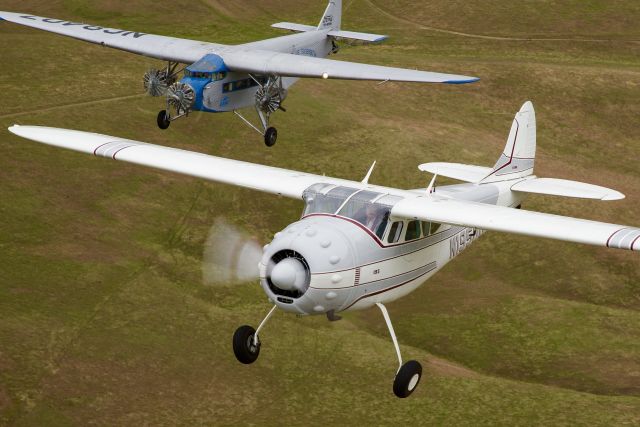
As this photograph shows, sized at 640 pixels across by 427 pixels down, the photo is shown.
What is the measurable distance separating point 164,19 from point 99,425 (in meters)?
46.6

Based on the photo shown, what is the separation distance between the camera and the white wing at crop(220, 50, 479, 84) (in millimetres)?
38000

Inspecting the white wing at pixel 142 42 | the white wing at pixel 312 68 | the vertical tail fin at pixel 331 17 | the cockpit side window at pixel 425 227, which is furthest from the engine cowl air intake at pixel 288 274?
the vertical tail fin at pixel 331 17

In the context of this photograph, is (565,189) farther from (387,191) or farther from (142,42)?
(142,42)

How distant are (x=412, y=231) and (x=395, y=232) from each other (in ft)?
2.80

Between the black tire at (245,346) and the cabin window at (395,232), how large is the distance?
3.82 m

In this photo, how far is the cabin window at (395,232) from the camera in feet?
81.1

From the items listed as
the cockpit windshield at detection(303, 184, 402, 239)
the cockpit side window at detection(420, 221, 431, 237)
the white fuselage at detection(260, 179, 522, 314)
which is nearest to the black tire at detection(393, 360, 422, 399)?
the white fuselage at detection(260, 179, 522, 314)

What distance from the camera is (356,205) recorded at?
79.7ft

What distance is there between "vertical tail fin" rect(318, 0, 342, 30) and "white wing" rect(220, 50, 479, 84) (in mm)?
10018

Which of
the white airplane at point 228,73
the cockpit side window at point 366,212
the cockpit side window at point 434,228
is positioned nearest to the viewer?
the cockpit side window at point 366,212

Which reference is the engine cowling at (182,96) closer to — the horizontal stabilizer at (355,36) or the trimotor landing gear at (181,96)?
the trimotor landing gear at (181,96)

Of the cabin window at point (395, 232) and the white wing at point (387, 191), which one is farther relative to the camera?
the cabin window at point (395, 232)

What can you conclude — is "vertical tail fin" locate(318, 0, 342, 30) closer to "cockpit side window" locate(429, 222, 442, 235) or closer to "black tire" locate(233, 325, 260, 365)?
"cockpit side window" locate(429, 222, 442, 235)

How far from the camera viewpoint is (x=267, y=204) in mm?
46094
